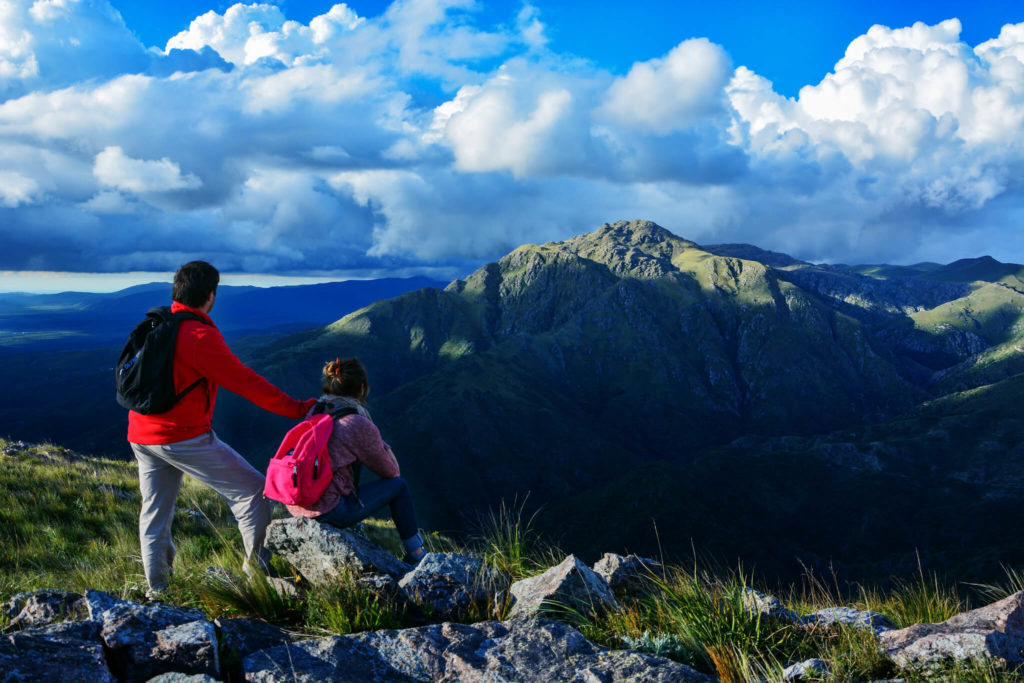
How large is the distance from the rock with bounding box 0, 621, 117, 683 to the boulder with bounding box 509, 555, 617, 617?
3.64 meters

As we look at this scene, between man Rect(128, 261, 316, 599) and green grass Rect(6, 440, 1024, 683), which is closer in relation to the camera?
green grass Rect(6, 440, 1024, 683)

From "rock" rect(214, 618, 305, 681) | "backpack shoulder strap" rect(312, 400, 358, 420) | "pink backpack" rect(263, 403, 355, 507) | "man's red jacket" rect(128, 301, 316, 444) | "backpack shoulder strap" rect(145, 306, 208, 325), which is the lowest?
"rock" rect(214, 618, 305, 681)

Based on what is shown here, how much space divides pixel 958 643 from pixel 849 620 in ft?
8.42

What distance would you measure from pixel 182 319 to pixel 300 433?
6.32ft

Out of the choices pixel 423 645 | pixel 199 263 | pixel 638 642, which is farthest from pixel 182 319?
pixel 638 642

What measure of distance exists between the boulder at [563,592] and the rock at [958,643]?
2711mm

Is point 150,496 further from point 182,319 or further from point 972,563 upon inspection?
point 972,563

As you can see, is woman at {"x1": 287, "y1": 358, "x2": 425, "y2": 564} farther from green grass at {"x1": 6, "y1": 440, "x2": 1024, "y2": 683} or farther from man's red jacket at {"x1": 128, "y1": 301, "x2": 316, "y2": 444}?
green grass at {"x1": 6, "y1": 440, "x2": 1024, "y2": 683}

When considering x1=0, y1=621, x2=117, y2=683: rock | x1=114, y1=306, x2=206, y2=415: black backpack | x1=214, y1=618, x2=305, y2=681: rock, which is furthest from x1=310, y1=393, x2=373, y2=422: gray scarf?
x1=0, y1=621, x2=117, y2=683: rock

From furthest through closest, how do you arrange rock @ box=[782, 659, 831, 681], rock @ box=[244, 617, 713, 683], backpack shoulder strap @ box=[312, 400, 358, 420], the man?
backpack shoulder strap @ box=[312, 400, 358, 420] < the man < rock @ box=[782, 659, 831, 681] < rock @ box=[244, 617, 713, 683]

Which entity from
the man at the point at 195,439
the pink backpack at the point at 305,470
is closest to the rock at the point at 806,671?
the pink backpack at the point at 305,470

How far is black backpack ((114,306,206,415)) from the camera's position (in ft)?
21.4

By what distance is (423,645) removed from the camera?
4.95 metres

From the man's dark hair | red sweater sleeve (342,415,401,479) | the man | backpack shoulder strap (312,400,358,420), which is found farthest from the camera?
backpack shoulder strap (312,400,358,420)
